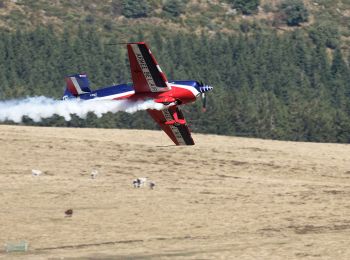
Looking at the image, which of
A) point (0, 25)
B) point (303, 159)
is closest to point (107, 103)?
point (303, 159)

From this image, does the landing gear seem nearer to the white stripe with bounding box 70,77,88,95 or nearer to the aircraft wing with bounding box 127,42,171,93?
the aircraft wing with bounding box 127,42,171,93

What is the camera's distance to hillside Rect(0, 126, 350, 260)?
39.6 meters

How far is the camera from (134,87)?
4881cm

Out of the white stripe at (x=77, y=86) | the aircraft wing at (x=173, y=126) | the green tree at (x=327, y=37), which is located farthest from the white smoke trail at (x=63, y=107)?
the green tree at (x=327, y=37)

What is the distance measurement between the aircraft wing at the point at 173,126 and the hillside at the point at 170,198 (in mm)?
2735

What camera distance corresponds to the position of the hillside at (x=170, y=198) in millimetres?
39625

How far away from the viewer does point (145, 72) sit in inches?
1891

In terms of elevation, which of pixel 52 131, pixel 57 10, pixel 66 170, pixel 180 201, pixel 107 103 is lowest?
pixel 57 10

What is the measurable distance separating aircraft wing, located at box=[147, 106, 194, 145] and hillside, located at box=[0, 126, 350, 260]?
274 centimetres

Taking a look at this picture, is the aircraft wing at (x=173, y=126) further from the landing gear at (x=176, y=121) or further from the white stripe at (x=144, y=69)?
the white stripe at (x=144, y=69)

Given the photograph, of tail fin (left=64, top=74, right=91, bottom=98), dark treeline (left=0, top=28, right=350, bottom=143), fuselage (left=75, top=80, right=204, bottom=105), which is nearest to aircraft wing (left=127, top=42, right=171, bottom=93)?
fuselage (left=75, top=80, right=204, bottom=105)

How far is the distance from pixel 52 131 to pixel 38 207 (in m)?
30.2

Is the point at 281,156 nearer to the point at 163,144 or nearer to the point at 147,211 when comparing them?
the point at 163,144

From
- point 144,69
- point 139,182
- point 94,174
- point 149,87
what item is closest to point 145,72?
point 144,69
